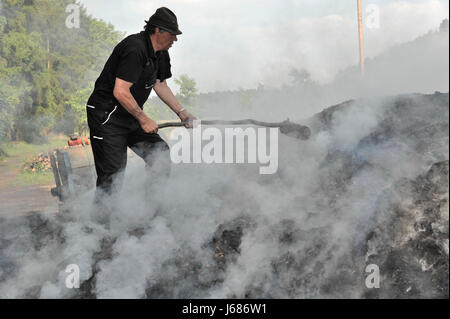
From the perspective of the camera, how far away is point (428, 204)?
2404mm

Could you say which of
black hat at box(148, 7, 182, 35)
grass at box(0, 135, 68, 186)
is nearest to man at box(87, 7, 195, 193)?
black hat at box(148, 7, 182, 35)

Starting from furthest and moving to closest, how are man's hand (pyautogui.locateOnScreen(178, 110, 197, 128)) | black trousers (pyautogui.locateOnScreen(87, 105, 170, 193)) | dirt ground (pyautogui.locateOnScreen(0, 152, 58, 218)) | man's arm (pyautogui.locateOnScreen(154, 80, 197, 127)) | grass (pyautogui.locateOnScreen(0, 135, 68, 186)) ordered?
grass (pyautogui.locateOnScreen(0, 135, 68, 186)), dirt ground (pyautogui.locateOnScreen(0, 152, 58, 218)), man's arm (pyautogui.locateOnScreen(154, 80, 197, 127)), man's hand (pyautogui.locateOnScreen(178, 110, 197, 128)), black trousers (pyautogui.locateOnScreen(87, 105, 170, 193))

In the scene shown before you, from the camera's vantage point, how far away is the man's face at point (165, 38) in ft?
10.4

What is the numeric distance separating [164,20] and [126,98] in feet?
2.38

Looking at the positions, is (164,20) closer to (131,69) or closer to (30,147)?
(131,69)

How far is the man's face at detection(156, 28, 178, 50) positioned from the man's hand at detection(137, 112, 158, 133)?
24.6 inches

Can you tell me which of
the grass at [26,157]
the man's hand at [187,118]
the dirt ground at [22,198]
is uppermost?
the man's hand at [187,118]

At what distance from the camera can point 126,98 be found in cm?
302

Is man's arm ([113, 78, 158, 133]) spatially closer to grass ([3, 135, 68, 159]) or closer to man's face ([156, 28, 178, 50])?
man's face ([156, 28, 178, 50])

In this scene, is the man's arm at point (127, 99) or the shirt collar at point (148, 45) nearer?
the man's arm at point (127, 99)

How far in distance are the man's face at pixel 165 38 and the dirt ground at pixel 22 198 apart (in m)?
4.63

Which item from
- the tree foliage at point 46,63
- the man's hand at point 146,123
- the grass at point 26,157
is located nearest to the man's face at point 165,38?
the man's hand at point 146,123

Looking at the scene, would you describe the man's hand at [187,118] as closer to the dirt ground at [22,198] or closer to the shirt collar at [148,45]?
the shirt collar at [148,45]

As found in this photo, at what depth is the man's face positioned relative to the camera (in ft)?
10.4
